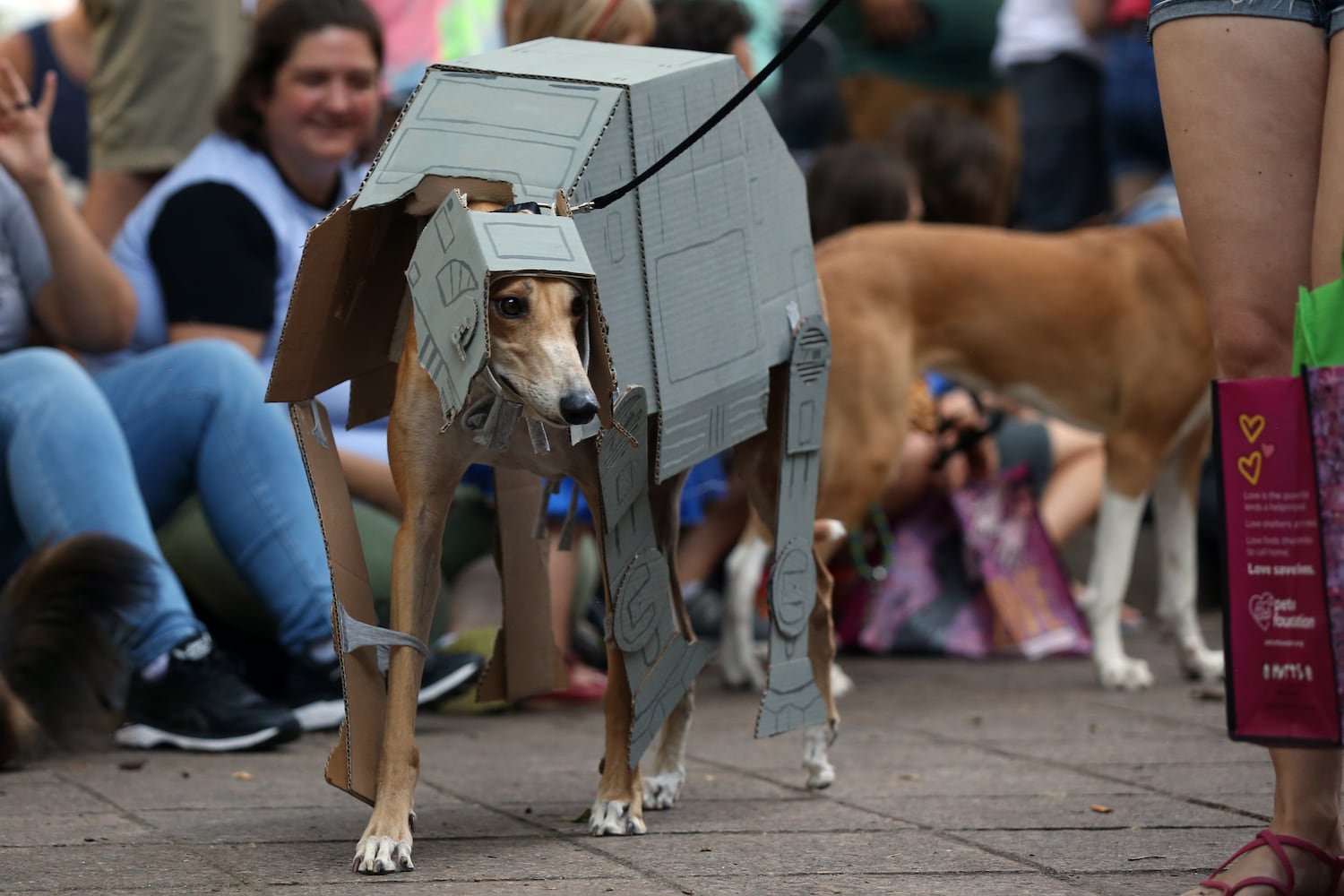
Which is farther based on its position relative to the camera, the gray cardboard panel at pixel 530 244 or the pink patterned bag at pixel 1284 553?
the gray cardboard panel at pixel 530 244

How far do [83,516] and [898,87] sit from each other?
4929 millimetres

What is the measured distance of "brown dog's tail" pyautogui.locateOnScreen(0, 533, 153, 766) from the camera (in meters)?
3.97

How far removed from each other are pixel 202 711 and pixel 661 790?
A: 4.31ft

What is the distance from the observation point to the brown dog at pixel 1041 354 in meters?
5.50

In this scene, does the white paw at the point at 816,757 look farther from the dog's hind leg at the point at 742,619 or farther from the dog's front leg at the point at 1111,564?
the dog's front leg at the point at 1111,564

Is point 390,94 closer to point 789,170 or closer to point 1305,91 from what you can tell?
point 789,170

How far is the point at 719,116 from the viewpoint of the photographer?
3193mm

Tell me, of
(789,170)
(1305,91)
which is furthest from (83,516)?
(1305,91)

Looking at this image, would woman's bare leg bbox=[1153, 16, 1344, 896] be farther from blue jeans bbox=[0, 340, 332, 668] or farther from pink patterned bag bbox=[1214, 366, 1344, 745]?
blue jeans bbox=[0, 340, 332, 668]

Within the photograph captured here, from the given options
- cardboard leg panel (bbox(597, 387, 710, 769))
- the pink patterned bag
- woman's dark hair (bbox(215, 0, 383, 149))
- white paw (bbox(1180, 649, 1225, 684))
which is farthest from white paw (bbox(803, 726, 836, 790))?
woman's dark hair (bbox(215, 0, 383, 149))

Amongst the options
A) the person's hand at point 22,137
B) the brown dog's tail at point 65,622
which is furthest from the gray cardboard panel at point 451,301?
the person's hand at point 22,137

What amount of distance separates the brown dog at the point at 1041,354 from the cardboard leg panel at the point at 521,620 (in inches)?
79.6

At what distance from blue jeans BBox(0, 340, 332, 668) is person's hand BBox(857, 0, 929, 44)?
4.09 meters

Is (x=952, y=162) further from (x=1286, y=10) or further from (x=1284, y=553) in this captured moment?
(x=1284, y=553)
